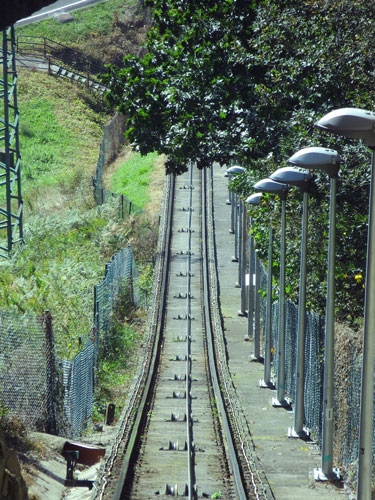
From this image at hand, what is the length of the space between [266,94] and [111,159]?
134 ft

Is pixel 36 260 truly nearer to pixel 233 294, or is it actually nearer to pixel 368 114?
pixel 233 294

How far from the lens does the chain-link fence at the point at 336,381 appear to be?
13.7m

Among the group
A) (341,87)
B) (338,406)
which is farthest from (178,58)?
(338,406)

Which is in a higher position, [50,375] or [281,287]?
[281,287]

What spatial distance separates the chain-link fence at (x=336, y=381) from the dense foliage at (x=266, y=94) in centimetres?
148

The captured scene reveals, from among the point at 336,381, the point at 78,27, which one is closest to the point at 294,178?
the point at 336,381

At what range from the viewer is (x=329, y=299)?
13.3m

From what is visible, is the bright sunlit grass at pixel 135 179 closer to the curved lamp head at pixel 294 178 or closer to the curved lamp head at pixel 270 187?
the curved lamp head at pixel 270 187

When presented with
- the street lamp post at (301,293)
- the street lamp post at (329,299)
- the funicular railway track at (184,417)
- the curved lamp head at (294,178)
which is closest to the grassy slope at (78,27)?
the funicular railway track at (184,417)

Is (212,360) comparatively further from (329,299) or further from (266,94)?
(329,299)

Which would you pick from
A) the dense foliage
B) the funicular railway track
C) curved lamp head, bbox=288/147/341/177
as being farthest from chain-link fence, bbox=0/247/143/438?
curved lamp head, bbox=288/147/341/177

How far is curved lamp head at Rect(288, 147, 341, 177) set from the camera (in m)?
12.7

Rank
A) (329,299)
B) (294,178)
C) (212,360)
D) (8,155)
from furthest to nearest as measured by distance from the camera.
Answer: (8,155) < (212,360) < (294,178) < (329,299)

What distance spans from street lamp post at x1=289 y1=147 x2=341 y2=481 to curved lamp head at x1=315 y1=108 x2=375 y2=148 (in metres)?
3.10
